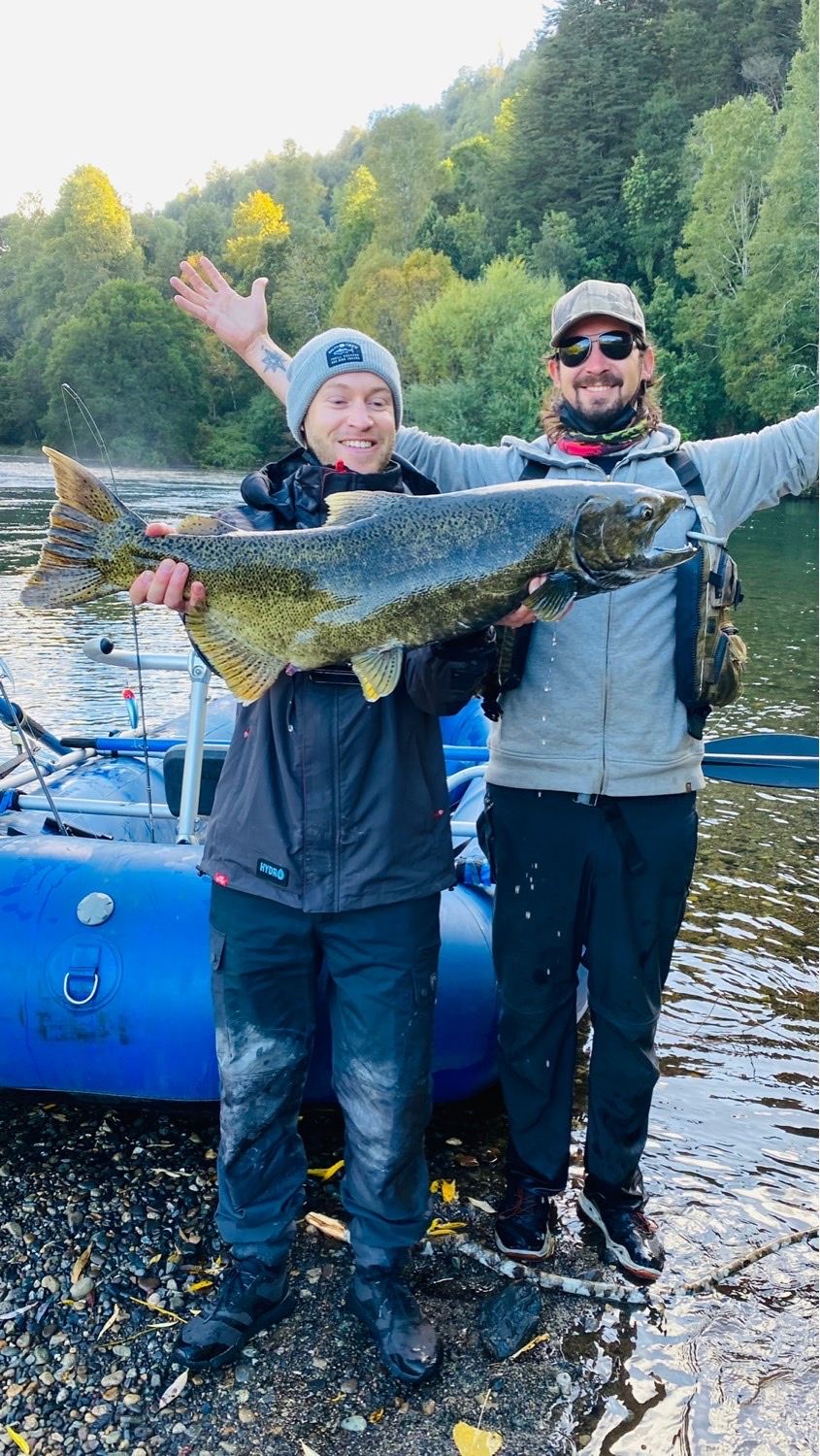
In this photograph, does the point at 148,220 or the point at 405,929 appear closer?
the point at 405,929

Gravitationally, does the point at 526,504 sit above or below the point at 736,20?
below

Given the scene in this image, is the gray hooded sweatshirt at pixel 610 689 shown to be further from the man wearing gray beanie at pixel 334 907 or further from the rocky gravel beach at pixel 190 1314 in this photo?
the rocky gravel beach at pixel 190 1314

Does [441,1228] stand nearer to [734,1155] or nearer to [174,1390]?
[174,1390]

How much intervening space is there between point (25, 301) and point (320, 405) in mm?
86120

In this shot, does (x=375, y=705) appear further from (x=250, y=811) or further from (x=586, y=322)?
(x=586, y=322)

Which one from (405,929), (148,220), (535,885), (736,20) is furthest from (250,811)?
(148,220)

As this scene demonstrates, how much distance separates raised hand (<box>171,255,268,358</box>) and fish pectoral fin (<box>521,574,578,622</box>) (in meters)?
1.75

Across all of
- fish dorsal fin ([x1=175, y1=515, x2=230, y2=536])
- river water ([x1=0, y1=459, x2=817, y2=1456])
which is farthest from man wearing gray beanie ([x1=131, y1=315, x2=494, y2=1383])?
river water ([x1=0, y1=459, x2=817, y2=1456])

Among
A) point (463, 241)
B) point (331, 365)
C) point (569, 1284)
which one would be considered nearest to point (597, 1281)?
point (569, 1284)

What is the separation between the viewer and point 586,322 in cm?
359

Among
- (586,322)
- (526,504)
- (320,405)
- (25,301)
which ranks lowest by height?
(526,504)

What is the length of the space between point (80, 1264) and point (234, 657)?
90.4 inches

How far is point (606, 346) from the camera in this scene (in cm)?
357

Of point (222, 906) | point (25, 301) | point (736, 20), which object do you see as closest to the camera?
point (222, 906)
